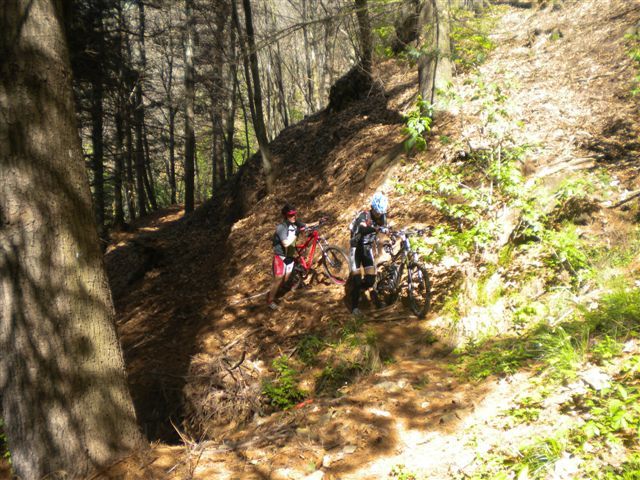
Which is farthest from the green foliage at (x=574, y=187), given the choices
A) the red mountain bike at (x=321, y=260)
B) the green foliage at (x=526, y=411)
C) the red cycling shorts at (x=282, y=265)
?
the red cycling shorts at (x=282, y=265)

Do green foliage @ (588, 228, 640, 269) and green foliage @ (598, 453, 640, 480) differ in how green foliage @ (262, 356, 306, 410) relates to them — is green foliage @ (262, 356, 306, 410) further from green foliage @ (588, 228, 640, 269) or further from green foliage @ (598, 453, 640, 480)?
green foliage @ (588, 228, 640, 269)

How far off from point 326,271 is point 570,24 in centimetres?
1062

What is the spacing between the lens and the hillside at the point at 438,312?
10.2 feet

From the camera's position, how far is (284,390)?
5.48 metres

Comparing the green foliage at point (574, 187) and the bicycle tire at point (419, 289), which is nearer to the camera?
the green foliage at point (574, 187)

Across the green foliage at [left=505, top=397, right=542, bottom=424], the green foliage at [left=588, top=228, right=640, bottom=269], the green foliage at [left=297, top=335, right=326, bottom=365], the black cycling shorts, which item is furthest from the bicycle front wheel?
the green foliage at [left=505, top=397, right=542, bottom=424]

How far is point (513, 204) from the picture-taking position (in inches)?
209

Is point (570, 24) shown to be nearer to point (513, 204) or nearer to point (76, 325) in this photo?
point (513, 204)

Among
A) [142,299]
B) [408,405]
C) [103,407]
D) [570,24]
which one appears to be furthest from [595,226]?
[142,299]

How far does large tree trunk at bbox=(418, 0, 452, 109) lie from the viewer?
8545 millimetres

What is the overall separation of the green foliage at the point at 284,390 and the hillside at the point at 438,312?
113 millimetres

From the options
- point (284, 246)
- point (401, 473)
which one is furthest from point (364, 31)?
point (401, 473)

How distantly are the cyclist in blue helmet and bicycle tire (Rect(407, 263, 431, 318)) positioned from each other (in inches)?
26.9

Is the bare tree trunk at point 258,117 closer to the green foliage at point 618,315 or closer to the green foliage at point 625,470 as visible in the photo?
the green foliage at point 618,315
